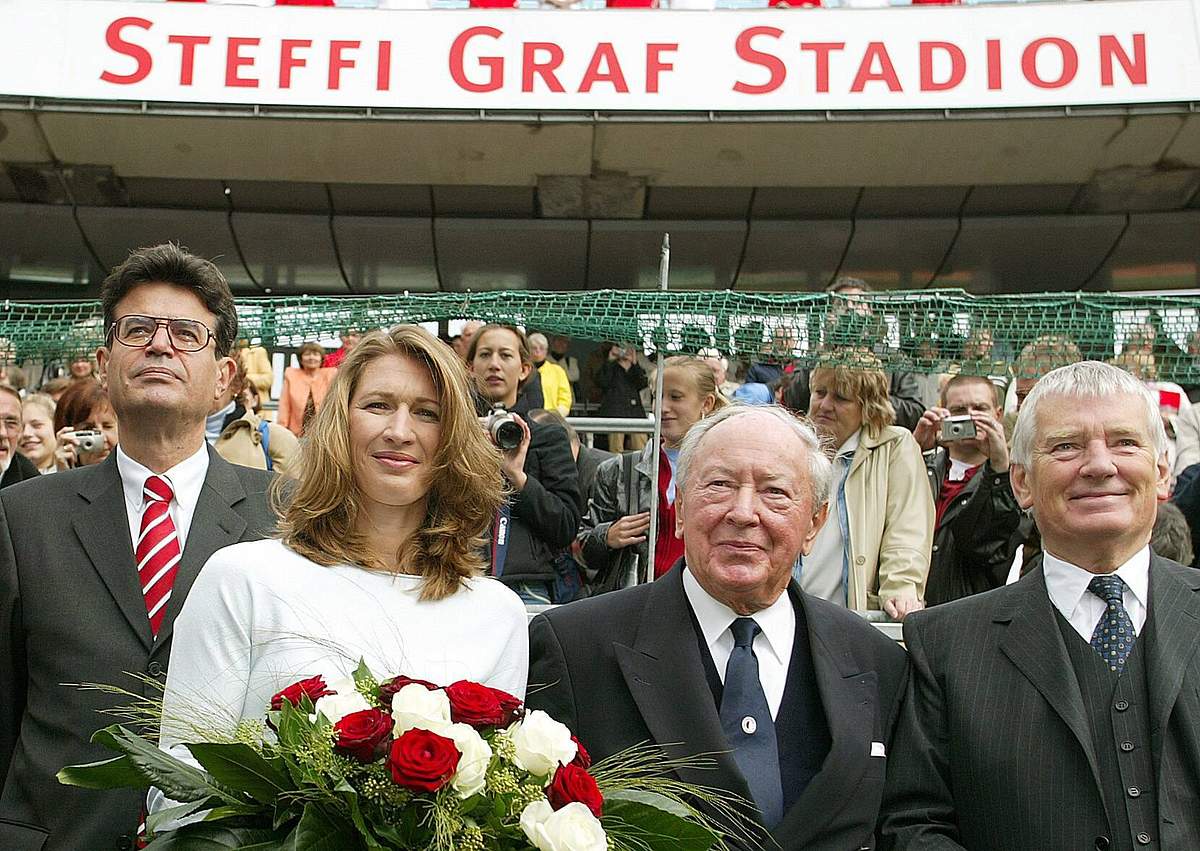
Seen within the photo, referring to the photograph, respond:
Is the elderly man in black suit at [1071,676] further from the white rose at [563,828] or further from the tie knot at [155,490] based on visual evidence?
the tie knot at [155,490]

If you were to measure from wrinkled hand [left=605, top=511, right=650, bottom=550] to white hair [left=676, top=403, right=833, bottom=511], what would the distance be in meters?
2.10

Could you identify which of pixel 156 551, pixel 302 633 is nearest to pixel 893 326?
pixel 156 551

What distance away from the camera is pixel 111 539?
3.21m

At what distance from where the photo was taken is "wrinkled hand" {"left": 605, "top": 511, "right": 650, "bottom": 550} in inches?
211

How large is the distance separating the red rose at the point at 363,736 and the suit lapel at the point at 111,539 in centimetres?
113

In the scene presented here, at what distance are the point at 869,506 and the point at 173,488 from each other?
111 inches

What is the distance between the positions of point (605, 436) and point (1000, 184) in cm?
775

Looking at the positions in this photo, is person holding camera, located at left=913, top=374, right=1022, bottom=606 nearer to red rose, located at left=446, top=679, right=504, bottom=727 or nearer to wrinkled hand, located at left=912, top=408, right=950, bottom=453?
wrinkled hand, located at left=912, top=408, right=950, bottom=453

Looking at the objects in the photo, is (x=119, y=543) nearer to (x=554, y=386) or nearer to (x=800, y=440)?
(x=800, y=440)

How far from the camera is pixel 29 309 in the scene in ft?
20.2

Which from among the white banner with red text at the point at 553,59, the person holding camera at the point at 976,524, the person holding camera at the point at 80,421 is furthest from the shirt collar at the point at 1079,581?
the white banner with red text at the point at 553,59

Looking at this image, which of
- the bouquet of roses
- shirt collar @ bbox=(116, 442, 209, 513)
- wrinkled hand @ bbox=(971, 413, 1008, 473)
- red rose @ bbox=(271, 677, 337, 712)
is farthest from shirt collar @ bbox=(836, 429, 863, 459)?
red rose @ bbox=(271, 677, 337, 712)

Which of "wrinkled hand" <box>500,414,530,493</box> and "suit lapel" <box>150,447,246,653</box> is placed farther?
"wrinkled hand" <box>500,414,530,493</box>

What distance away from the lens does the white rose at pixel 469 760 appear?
2.11 meters
